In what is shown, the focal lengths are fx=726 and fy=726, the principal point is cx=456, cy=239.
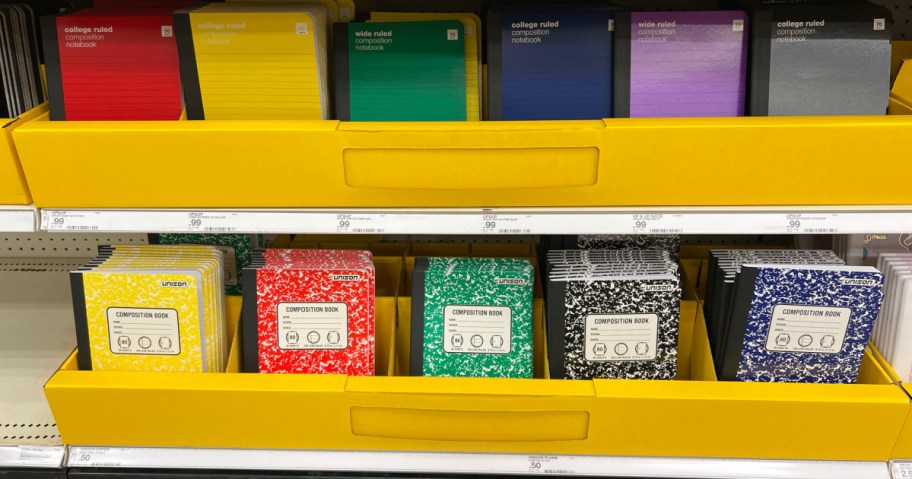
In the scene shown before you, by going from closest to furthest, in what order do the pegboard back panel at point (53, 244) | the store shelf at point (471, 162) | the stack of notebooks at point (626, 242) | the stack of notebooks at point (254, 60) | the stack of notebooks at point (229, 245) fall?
the store shelf at point (471, 162) < the stack of notebooks at point (254, 60) < the stack of notebooks at point (626, 242) < the stack of notebooks at point (229, 245) < the pegboard back panel at point (53, 244)

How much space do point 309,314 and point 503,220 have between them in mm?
497

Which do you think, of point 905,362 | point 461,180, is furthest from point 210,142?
point 905,362

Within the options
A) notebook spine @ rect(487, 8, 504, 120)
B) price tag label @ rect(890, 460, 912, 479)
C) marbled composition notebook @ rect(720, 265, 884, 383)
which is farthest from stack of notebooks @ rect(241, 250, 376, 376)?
price tag label @ rect(890, 460, 912, 479)

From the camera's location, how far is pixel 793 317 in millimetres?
1495

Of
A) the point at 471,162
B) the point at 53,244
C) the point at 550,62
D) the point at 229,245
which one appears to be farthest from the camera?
the point at 53,244

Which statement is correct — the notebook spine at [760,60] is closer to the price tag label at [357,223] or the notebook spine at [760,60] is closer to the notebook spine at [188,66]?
the price tag label at [357,223]

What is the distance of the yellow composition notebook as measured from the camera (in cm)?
149

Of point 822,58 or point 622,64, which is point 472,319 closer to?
point 622,64

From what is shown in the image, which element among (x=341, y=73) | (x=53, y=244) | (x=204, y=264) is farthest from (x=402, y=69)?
(x=53, y=244)

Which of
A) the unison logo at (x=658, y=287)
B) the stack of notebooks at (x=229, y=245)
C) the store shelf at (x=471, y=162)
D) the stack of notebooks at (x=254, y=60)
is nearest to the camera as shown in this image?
the store shelf at (x=471, y=162)

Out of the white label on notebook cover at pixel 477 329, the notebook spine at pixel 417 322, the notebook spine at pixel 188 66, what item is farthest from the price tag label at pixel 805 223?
the notebook spine at pixel 188 66

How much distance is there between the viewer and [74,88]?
1.48 metres

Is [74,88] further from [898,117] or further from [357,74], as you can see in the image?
[898,117]

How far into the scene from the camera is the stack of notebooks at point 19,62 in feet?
4.91
